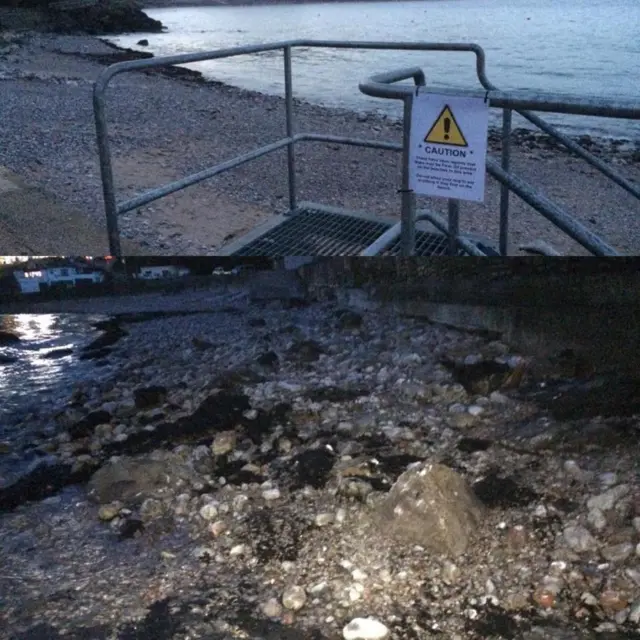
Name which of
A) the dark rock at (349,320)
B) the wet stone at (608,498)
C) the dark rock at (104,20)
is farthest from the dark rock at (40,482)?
the dark rock at (104,20)

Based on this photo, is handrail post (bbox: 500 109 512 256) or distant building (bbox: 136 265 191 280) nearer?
handrail post (bbox: 500 109 512 256)

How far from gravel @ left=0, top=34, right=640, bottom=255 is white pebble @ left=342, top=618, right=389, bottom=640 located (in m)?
4.49

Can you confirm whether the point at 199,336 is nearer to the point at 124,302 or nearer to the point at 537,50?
the point at 124,302

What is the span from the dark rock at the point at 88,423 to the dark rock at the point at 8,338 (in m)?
1.29

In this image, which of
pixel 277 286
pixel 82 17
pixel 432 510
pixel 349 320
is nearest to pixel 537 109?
pixel 432 510

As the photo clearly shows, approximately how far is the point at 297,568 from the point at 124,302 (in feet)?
9.99

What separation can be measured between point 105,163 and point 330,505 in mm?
2058

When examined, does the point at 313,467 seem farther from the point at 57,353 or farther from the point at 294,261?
the point at 294,261

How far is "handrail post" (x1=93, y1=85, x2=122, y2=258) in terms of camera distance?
3695mm

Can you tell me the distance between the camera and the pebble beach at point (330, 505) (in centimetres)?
228

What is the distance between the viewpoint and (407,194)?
367cm

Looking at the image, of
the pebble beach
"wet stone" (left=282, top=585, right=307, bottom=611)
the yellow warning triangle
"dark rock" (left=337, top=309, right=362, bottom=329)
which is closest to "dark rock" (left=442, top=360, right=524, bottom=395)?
the pebble beach

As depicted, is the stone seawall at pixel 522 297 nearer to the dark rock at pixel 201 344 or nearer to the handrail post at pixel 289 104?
the dark rock at pixel 201 344

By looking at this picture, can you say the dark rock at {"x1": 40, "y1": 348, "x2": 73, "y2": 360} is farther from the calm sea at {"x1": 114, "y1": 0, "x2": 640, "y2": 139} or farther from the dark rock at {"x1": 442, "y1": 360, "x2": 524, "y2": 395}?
the calm sea at {"x1": 114, "y1": 0, "x2": 640, "y2": 139}
